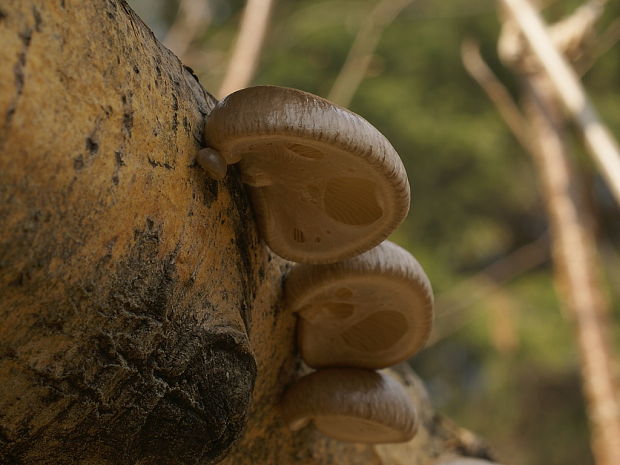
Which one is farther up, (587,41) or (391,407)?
(587,41)

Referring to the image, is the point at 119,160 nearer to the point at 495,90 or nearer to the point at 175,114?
the point at 175,114

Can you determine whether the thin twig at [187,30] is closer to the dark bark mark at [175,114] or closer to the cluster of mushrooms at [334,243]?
the cluster of mushrooms at [334,243]

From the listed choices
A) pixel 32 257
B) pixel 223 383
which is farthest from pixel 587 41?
pixel 32 257

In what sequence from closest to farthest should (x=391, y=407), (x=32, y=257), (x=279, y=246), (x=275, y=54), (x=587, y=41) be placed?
(x=32, y=257) < (x=279, y=246) < (x=391, y=407) < (x=587, y=41) < (x=275, y=54)

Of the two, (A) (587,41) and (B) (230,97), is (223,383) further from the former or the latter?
(A) (587,41)

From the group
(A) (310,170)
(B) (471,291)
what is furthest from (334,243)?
(B) (471,291)

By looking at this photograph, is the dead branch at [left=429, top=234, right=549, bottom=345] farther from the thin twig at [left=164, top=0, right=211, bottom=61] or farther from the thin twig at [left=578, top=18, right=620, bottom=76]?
the thin twig at [left=164, top=0, right=211, bottom=61]

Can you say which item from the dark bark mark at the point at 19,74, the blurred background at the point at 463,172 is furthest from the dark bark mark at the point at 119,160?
the blurred background at the point at 463,172
